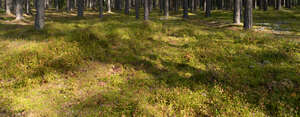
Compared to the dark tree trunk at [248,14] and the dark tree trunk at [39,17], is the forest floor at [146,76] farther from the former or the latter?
the dark tree trunk at [248,14]

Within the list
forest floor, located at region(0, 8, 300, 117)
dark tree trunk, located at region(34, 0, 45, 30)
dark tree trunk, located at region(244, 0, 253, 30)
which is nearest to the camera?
forest floor, located at region(0, 8, 300, 117)

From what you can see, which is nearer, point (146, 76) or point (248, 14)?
point (146, 76)

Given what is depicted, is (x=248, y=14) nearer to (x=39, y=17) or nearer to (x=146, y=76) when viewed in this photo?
(x=146, y=76)

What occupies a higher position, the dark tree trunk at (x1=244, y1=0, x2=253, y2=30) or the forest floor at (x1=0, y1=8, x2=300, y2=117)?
the dark tree trunk at (x1=244, y1=0, x2=253, y2=30)

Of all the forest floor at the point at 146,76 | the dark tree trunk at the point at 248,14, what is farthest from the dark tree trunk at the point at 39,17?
the dark tree trunk at the point at 248,14

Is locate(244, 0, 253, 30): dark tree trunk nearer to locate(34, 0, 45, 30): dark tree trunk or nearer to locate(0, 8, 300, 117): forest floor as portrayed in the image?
locate(0, 8, 300, 117): forest floor

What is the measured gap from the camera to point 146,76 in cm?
834

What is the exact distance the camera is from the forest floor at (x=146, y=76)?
6086 mm

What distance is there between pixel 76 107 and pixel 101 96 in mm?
891

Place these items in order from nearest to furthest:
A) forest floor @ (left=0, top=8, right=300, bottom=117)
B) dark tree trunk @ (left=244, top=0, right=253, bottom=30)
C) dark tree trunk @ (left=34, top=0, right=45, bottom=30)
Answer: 1. forest floor @ (left=0, top=8, right=300, bottom=117)
2. dark tree trunk @ (left=34, top=0, right=45, bottom=30)
3. dark tree trunk @ (left=244, top=0, right=253, bottom=30)

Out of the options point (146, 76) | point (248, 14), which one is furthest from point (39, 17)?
point (248, 14)

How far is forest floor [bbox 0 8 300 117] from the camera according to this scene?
6.09m

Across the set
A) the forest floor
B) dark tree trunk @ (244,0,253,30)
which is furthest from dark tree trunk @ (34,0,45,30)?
dark tree trunk @ (244,0,253,30)

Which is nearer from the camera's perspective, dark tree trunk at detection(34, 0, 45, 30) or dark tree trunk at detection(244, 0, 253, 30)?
dark tree trunk at detection(34, 0, 45, 30)
